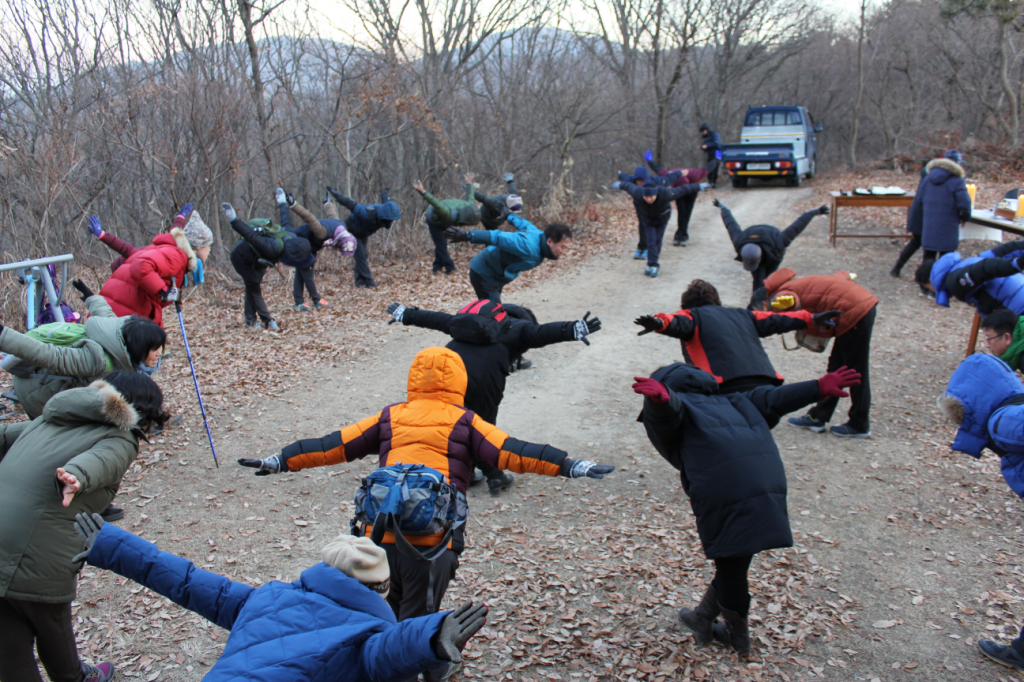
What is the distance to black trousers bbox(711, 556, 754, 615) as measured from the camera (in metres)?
3.37

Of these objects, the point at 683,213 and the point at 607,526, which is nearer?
the point at 607,526

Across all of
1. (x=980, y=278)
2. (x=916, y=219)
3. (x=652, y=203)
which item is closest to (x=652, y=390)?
(x=980, y=278)

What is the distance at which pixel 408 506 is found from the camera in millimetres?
2914

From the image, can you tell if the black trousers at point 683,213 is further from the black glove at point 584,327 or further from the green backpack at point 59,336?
the green backpack at point 59,336

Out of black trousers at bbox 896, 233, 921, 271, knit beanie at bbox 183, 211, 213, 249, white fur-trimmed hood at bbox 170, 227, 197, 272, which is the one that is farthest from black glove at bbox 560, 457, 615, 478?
black trousers at bbox 896, 233, 921, 271

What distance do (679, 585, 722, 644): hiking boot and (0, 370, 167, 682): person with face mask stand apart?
9.94 feet

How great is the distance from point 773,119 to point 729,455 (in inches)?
816

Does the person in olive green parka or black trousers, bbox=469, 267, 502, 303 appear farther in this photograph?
black trousers, bbox=469, 267, 502, 303

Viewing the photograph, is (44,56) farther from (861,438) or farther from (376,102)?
(861,438)

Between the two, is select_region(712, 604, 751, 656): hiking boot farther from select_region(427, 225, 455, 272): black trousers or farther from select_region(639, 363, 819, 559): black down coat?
select_region(427, 225, 455, 272): black trousers

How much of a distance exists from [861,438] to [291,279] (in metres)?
10.1

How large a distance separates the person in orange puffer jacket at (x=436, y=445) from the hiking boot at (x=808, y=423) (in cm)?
416

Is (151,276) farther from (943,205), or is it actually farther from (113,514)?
(943,205)

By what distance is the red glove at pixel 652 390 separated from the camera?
10.1 ft
